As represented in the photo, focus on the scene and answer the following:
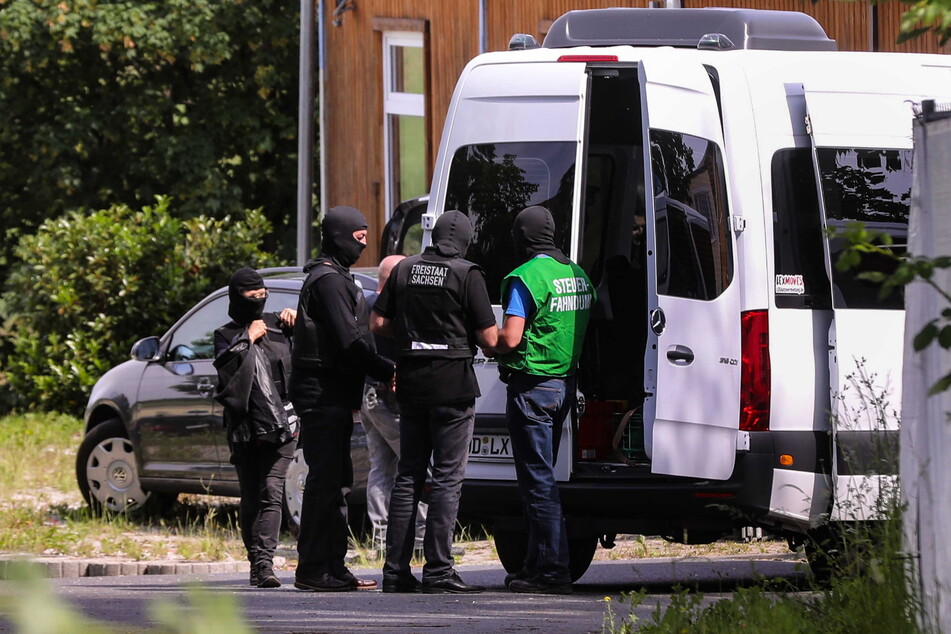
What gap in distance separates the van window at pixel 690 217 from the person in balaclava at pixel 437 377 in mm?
891

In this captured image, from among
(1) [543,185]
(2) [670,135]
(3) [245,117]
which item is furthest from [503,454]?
(3) [245,117]

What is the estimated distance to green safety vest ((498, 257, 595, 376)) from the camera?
6.67 meters

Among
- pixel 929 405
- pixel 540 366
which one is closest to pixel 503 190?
pixel 540 366

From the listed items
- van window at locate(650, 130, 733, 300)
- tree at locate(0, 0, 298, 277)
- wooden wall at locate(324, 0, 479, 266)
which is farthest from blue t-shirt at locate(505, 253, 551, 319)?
tree at locate(0, 0, 298, 277)

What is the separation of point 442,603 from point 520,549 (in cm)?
107

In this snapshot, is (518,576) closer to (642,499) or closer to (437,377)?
(642,499)

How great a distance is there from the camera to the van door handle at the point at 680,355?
6270 millimetres

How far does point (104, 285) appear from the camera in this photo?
56.3ft

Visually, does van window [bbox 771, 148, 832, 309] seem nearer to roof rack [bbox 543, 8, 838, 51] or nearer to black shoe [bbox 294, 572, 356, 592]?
roof rack [bbox 543, 8, 838, 51]

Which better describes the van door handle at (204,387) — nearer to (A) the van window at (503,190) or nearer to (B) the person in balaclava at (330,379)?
(B) the person in balaclava at (330,379)

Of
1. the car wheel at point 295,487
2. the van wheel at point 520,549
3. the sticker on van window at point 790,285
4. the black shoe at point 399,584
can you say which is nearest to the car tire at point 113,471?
the car wheel at point 295,487

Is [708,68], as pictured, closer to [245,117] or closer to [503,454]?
Answer: [503,454]

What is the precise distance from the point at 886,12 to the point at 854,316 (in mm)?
4946

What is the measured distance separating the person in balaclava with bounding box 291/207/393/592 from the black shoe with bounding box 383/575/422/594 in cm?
27
